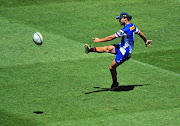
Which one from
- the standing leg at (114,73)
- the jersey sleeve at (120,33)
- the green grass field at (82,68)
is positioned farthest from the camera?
the standing leg at (114,73)

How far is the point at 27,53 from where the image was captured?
17.3 m

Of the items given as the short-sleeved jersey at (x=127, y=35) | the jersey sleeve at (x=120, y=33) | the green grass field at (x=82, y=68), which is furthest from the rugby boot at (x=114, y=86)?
the jersey sleeve at (x=120, y=33)

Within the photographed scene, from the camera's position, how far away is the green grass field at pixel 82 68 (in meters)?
11.6

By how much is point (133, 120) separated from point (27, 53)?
7.32m

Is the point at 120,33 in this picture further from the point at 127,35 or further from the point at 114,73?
the point at 114,73

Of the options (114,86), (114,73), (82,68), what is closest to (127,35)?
(114,73)

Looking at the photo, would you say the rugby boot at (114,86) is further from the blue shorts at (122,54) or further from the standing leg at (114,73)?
the blue shorts at (122,54)

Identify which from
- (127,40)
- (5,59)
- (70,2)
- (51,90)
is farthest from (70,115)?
(70,2)

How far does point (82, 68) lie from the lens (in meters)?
15.6

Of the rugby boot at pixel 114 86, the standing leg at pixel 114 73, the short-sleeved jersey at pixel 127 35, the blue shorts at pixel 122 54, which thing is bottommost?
the rugby boot at pixel 114 86

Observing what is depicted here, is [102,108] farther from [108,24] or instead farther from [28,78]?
[108,24]

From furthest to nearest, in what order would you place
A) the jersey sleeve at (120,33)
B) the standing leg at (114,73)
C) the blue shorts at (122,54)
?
the standing leg at (114,73) < the blue shorts at (122,54) < the jersey sleeve at (120,33)

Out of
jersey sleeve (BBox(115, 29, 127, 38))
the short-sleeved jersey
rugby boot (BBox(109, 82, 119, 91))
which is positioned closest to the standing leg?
rugby boot (BBox(109, 82, 119, 91))

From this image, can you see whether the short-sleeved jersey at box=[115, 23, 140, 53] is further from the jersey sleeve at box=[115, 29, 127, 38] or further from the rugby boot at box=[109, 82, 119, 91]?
the rugby boot at box=[109, 82, 119, 91]
